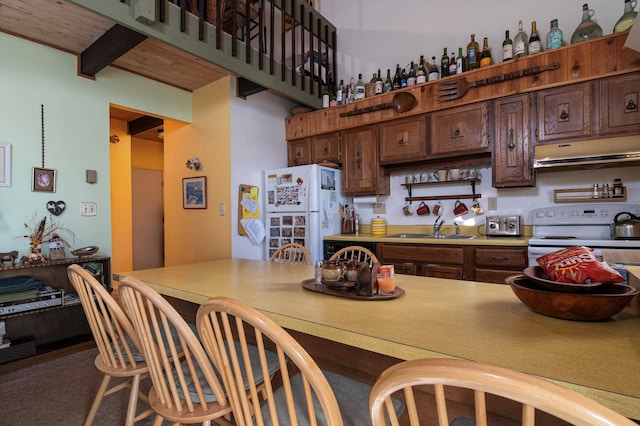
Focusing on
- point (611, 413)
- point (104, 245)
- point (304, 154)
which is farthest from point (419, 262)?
point (104, 245)

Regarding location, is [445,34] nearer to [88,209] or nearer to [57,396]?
[88,209]

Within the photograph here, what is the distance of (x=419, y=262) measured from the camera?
2955 mm

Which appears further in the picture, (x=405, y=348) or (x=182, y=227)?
(x=182, y=227)

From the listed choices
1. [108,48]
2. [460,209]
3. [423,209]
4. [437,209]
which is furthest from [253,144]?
[460,209]

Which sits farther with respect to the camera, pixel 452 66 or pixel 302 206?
pixel 302 206

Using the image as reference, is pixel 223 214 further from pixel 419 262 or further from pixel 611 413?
pixel 611 413

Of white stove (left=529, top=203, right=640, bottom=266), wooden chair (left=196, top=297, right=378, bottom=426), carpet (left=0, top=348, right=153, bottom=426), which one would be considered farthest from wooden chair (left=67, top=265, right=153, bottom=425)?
white stove (left=529, top=203, right=640, bottom=266)

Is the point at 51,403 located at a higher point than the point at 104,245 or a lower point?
lower

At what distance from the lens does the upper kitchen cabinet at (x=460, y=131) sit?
9.59ft

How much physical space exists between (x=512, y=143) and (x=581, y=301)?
2310 mm

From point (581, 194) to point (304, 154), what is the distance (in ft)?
9.21

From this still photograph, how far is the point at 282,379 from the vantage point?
84 cm

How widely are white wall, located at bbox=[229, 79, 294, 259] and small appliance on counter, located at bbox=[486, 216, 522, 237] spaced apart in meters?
2.40

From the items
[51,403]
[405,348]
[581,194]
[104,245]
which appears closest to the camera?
[405,348]
